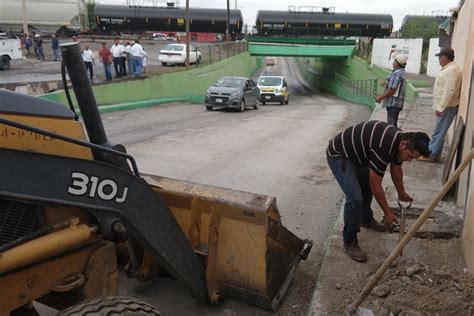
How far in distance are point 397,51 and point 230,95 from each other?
21.7 metres

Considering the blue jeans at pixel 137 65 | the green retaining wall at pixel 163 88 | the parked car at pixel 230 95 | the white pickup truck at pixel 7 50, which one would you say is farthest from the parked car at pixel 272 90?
the white pickup truck at pixel 7 50

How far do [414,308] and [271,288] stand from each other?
1124mm

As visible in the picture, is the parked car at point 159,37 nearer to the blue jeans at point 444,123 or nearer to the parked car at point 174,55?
the parked car at point 174,55

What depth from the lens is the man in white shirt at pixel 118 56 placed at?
21141 mm

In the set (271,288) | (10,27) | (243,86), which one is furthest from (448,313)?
(10,27)

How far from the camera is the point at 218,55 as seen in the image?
3472 centimetres

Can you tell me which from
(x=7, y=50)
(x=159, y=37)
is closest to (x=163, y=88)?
(x=7, y=50)

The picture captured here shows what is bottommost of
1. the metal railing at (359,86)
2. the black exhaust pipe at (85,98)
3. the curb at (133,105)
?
the metal railing at (359,86)

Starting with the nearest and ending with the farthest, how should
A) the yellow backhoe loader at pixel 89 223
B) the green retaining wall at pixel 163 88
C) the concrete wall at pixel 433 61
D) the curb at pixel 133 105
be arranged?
the yellow backhoe loader at pixel 89 223
the curb at pixel 133 105
the green retaining wall at pixel 163 88
the concrete wall at pixel 433 61

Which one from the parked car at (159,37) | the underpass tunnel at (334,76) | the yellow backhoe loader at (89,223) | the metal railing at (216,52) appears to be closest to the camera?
the yellow backhoe loader at (89,223)

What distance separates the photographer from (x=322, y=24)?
49594 millimetres

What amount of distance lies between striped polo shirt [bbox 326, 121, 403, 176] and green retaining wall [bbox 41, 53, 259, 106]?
480 inches

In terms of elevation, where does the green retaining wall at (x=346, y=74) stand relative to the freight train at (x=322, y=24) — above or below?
below

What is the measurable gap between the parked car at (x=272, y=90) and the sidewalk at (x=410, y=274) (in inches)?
938
